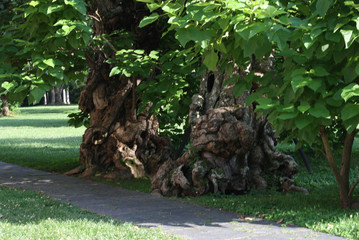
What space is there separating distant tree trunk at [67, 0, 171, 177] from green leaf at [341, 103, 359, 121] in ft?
21.6

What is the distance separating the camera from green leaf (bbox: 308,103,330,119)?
5.58 m

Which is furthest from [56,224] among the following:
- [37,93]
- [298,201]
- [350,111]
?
[298,201]

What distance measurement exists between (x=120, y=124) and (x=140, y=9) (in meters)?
2.61

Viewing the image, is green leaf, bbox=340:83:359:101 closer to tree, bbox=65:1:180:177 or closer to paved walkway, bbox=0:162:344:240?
paved walkway, bbox=0:162:344:240

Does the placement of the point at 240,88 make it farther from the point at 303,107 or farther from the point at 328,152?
the point at 328,152

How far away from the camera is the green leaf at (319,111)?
5578mm

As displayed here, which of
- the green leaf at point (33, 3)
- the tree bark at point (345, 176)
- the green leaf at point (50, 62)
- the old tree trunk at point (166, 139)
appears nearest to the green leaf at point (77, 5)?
the green leaf at point (33, 3)

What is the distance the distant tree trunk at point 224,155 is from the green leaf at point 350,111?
3621 millimetres

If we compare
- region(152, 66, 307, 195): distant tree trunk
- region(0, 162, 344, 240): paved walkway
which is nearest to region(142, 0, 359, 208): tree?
region(0, 162, 344, 240): paved walkway

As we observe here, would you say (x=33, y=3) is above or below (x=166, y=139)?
above

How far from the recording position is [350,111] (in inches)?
218

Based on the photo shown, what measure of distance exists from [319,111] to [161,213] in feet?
9.79

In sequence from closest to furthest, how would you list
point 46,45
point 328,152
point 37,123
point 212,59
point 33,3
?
1. point 212,59
2. point 328,152
3. point 33,3
4. point 46,45
5. point 37,123

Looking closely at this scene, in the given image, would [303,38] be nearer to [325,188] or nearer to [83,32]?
[83,32]
